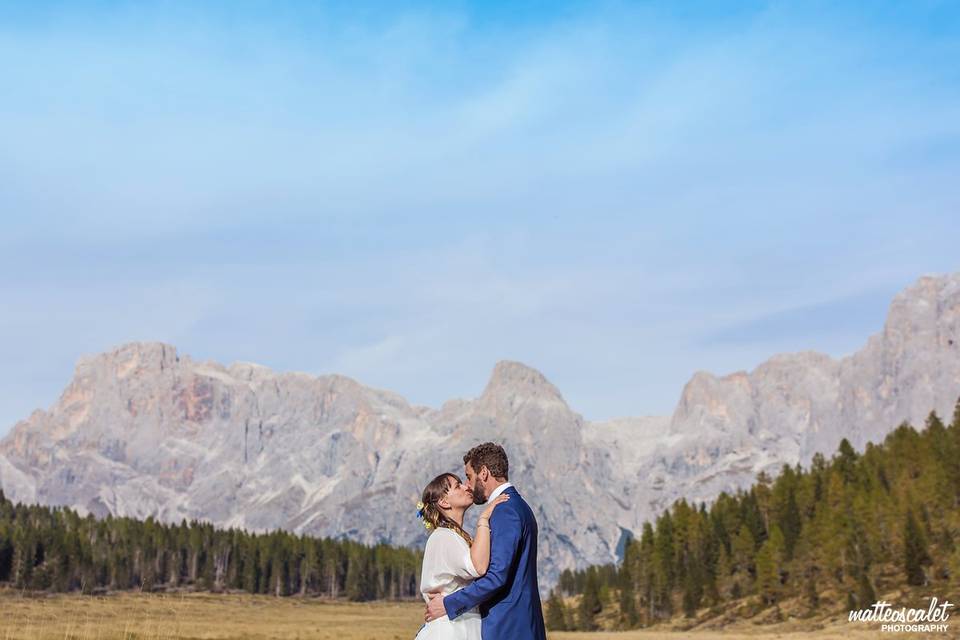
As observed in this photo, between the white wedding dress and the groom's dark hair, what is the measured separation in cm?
79

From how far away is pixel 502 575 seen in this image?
10.5 m

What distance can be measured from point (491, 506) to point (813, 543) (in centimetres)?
10366

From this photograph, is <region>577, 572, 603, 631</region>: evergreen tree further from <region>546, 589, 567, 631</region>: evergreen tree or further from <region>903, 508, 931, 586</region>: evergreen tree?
<region>903, 508, 931, 586</region>: evergreen tree

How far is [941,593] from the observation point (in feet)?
259

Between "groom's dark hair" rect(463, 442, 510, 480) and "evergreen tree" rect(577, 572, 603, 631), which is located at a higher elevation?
"groom's dark hair" rect(463, 442, 510, 480)

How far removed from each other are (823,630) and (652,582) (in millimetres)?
56171

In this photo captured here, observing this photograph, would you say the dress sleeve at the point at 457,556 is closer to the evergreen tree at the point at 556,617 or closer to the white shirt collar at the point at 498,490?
the white shirt collar at the point at 498,490

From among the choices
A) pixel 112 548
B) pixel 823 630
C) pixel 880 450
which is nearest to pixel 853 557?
pixel 823 630

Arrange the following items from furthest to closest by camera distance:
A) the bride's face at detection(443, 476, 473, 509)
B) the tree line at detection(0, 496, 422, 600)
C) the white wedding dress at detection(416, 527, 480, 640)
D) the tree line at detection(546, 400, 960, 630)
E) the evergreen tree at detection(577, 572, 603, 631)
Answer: the tree line at detection(0, 496, 422, 600) < the evergreen tree at detection(577, 572, 603, 631) < the tree line at detection(546, 400, 960, 630) < the bride's face at detection(443, 476, 473, 509) < the white wedding dress at detection(416, 527, 480, 640)

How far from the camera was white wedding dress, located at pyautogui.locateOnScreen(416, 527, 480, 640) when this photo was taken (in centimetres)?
1078

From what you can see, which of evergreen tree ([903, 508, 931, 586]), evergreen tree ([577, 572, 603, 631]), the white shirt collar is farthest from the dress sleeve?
evergreen tree ([577, 572, 603, 631])

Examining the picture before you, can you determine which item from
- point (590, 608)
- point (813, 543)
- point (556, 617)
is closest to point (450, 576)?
point (813, 543)

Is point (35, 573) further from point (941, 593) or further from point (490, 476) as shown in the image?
point (490, 476)

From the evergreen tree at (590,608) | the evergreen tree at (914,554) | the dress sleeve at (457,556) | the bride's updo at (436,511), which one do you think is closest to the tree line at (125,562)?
the evergreen tree at (590,608)
